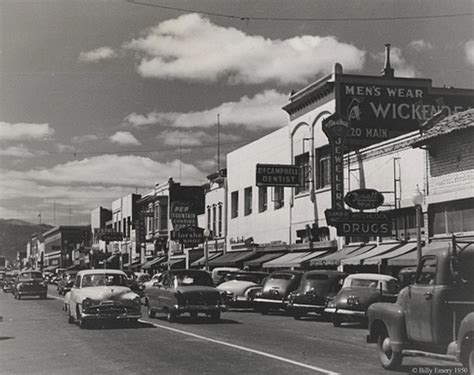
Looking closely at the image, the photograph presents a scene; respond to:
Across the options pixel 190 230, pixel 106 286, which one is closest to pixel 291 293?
pixel 106 286

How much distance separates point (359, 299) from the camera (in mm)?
20766

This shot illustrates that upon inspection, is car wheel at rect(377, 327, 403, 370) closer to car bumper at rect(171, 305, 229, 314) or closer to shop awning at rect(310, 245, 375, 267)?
car bumper at rect(171, 305, 229, 314)

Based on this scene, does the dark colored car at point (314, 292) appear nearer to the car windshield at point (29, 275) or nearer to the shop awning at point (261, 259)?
the shop awning at point (261, 259)

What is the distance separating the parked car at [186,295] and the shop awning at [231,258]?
824 inches

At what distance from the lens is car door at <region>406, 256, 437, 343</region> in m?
10.3

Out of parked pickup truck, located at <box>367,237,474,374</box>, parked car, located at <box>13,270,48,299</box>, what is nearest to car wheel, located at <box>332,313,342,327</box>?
parked pickup truck, located at <box>367,237,474,374</box>

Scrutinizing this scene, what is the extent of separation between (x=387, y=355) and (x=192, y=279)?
11660 mm

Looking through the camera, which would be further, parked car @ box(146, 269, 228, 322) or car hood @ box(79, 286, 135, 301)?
parked car @ box(146, 269, 228, 322)

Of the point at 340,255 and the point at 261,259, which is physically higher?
the point at 340,255

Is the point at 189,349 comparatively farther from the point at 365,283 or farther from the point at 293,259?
the point at 293,259

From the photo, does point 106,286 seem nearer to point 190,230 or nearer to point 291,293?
point 291,293

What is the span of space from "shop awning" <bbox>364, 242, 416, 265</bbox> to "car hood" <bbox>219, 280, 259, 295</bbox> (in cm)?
485

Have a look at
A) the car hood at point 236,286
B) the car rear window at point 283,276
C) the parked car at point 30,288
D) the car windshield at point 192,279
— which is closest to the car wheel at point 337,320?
the car windshield at point 192,279

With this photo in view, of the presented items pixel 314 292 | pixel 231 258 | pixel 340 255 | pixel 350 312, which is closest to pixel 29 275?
pixel 231 258
